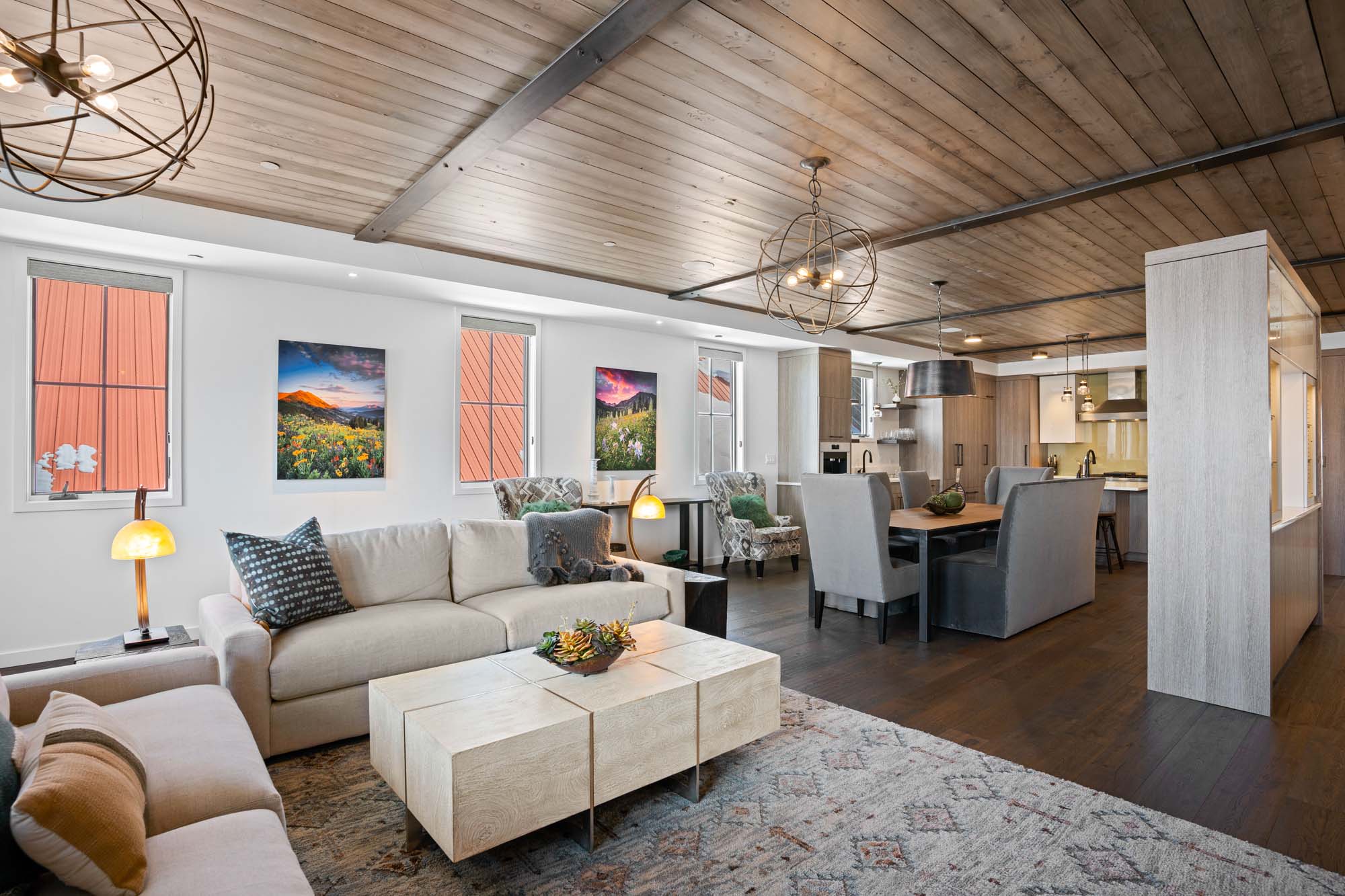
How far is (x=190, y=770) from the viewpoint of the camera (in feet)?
5.88

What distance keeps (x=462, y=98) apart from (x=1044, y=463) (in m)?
10.5

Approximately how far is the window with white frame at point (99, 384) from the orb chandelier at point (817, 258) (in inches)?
157

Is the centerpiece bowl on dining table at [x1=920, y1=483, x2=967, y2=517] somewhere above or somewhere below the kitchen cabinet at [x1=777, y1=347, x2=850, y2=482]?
below

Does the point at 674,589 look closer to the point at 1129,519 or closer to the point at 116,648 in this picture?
the point at 116,648

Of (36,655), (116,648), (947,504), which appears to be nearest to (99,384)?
(36,655)

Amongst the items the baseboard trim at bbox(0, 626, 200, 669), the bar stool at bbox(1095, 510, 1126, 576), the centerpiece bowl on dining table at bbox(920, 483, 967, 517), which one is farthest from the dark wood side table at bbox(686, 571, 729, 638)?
the bar stool at bbox(1095, 510, 1126, 576)

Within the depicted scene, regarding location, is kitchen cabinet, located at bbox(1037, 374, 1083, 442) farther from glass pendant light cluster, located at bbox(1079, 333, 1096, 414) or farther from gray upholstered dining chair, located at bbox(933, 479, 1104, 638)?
gray upholstered dining chair, located at bbox(933, 479, 1104, 638)

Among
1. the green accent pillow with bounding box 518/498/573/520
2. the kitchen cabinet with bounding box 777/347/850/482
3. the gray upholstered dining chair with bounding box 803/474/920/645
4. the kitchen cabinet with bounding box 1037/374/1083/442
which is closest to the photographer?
the gray upholstered dining chair with bounding box 803/474/920/645

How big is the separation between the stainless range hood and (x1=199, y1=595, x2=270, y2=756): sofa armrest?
33.8 ft

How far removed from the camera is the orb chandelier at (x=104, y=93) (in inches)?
55.4

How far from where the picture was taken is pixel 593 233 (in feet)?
15.1

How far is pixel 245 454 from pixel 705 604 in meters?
3.39

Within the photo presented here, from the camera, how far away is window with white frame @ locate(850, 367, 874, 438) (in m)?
9.75

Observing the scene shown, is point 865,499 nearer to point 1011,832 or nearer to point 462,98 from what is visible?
point 1011,832
